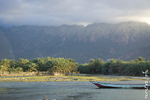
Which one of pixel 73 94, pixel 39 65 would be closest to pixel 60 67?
pixel 39 65

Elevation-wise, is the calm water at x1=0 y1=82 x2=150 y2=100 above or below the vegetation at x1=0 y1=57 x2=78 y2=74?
below

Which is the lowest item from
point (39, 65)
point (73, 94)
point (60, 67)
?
point (73, 94)

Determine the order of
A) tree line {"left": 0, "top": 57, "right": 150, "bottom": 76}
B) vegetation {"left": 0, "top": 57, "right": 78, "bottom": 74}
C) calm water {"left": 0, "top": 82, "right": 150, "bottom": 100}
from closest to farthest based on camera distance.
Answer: calm water {"left": 0, "top": 82, "right": 150, "bottom": 100}
tree line {"left": 0, "top": 57, "right": 150, "bottom": 76}
vegetation {"left": 0, "top": 57, "right": 78, "bottom": 74}

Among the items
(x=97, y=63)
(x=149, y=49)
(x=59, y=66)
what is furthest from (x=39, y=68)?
(x=149, y=49)

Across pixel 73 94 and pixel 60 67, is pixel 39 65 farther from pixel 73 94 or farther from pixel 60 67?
pixel 73 94

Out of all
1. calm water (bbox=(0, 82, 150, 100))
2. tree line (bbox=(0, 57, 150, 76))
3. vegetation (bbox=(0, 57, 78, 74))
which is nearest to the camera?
calm water (bbox=(0, 82, 150, 100))

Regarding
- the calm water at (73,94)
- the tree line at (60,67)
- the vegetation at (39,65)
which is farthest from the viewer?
the vegetation at (39,65)

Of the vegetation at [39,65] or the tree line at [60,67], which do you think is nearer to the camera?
the tree line at [60,67]

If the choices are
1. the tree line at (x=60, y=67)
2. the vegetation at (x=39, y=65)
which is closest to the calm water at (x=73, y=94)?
the tree line at (x=60, y=67)

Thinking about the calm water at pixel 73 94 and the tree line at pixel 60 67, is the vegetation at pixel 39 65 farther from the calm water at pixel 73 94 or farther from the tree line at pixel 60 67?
the calm water at pixel 73 94

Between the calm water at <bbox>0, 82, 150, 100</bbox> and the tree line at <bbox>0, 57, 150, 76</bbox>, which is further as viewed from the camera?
the tree line at <bbox>0, 57, 150, 76</bbox>

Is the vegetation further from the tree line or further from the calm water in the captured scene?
the calm water

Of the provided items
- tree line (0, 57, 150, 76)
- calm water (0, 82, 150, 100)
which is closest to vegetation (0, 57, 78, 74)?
tree line (0, 57, 150, 76)

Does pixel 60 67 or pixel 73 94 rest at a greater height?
pixel 60 67
